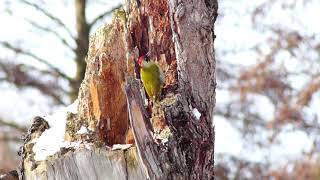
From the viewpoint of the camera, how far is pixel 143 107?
2.09m

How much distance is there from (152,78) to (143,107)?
1.03ft

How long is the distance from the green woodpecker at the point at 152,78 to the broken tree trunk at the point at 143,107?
0.12 ft

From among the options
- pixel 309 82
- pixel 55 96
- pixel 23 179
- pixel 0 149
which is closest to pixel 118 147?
pixel 23 179

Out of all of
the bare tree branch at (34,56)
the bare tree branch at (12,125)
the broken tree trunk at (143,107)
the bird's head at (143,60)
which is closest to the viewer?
the broken tree trunk at (143,107)

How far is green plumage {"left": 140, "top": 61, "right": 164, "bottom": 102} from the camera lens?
7.82 ft

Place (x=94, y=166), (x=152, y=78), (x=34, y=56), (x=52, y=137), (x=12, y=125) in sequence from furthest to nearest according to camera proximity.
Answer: (x=34, y=56) → (x=12, y=125) → (x=52, y=137) → (x=152, y=78) → (x=94, y=166)

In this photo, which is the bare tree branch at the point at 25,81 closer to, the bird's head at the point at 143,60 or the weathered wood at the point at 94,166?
the bird's head at the point at 143,60

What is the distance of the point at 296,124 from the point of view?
722cm

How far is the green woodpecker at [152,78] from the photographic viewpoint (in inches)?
93.8

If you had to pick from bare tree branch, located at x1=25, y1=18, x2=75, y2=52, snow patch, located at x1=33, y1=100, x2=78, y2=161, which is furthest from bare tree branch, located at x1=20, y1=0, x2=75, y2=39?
snow patch, located at x1=33, y1=100, x2=78, y2=161

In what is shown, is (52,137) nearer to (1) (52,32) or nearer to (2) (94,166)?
(2) (94,166)

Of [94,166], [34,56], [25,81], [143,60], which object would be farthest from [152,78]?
[34,56]

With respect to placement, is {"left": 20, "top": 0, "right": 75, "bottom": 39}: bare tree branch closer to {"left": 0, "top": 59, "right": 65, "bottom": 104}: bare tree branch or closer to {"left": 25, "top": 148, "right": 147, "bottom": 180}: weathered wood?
{"left": 0, "top": 59, "right": 65, "bottom": 104}: bare tree branch

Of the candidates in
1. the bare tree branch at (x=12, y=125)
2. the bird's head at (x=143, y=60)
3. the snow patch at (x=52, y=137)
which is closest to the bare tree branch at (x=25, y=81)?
the bare tree branch at (x=12, y=125)
